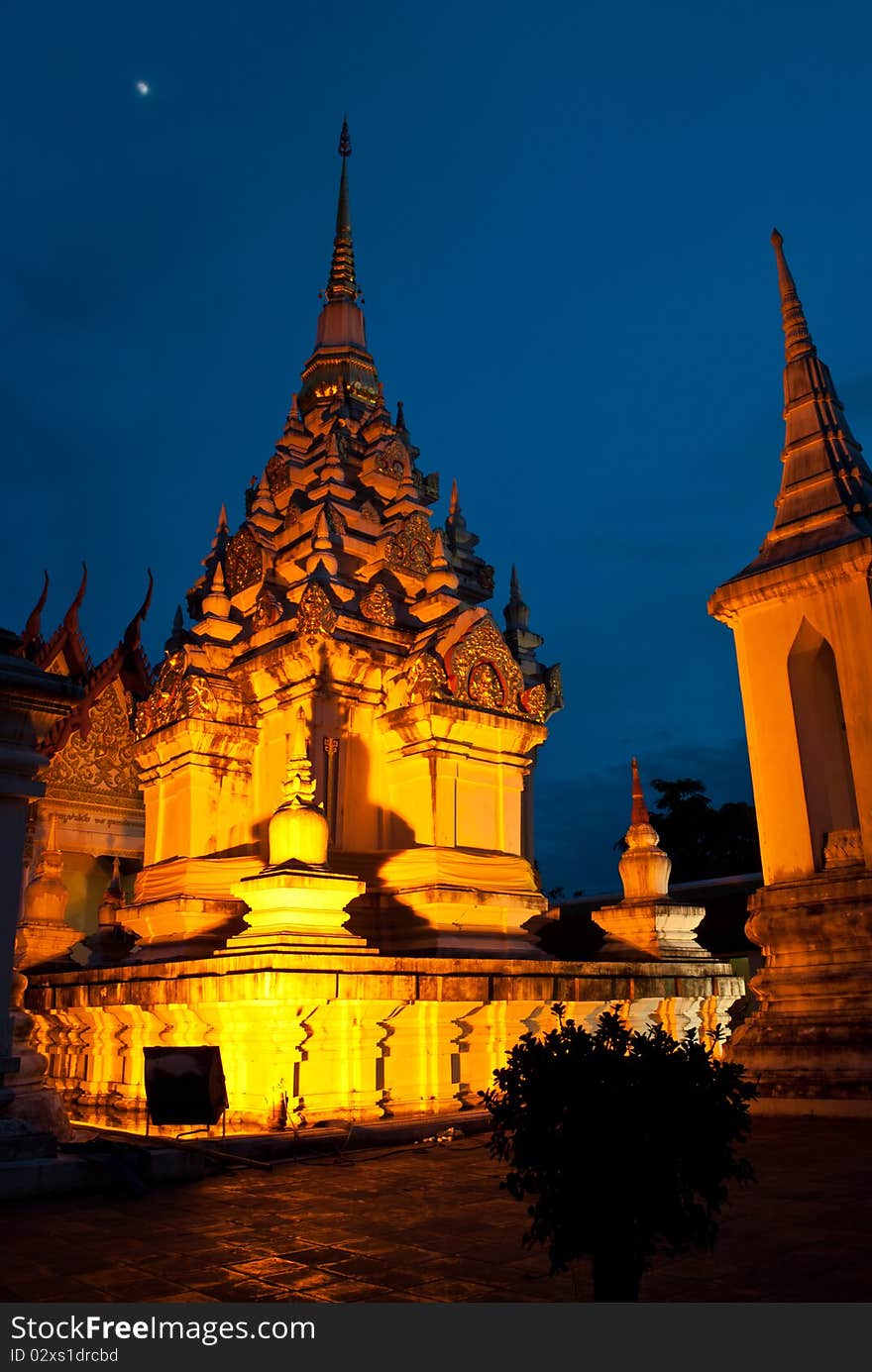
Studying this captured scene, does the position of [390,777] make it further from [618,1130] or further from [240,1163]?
[618,1130]

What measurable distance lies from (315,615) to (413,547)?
118 inches

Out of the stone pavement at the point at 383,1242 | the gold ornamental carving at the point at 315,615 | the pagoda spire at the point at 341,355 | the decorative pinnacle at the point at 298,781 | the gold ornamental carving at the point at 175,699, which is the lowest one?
the stone pavement at the point at 383,1242

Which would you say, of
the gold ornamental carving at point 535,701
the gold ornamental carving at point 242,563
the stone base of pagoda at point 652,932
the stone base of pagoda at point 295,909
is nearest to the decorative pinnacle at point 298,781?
the stone base of pagoda at point 295,909

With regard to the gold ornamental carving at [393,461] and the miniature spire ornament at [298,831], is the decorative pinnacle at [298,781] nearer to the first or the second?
the miniature spire ornament at [298,831]

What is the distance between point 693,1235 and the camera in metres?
3.30

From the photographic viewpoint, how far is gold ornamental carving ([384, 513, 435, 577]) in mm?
16016

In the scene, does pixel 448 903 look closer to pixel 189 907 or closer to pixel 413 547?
pixel 189 907

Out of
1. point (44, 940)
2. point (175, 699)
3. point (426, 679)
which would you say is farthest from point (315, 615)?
point (44, 940)

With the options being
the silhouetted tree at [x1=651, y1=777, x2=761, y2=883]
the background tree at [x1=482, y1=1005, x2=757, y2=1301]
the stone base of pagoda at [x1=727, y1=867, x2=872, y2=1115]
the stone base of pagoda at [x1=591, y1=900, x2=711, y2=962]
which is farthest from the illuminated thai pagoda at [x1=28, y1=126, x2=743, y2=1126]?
the silhouetted tree at [x1=651, y1=777, x2=761, y2=883]

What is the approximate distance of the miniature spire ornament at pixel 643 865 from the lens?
13430 millimetres

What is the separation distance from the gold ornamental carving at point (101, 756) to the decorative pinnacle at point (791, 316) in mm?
16724

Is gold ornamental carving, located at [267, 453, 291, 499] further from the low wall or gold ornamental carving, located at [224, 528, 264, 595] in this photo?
the low wall

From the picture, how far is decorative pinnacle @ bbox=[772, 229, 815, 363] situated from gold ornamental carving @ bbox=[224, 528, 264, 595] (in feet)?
27.6

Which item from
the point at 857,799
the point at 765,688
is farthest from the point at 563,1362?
the point at 765,688
